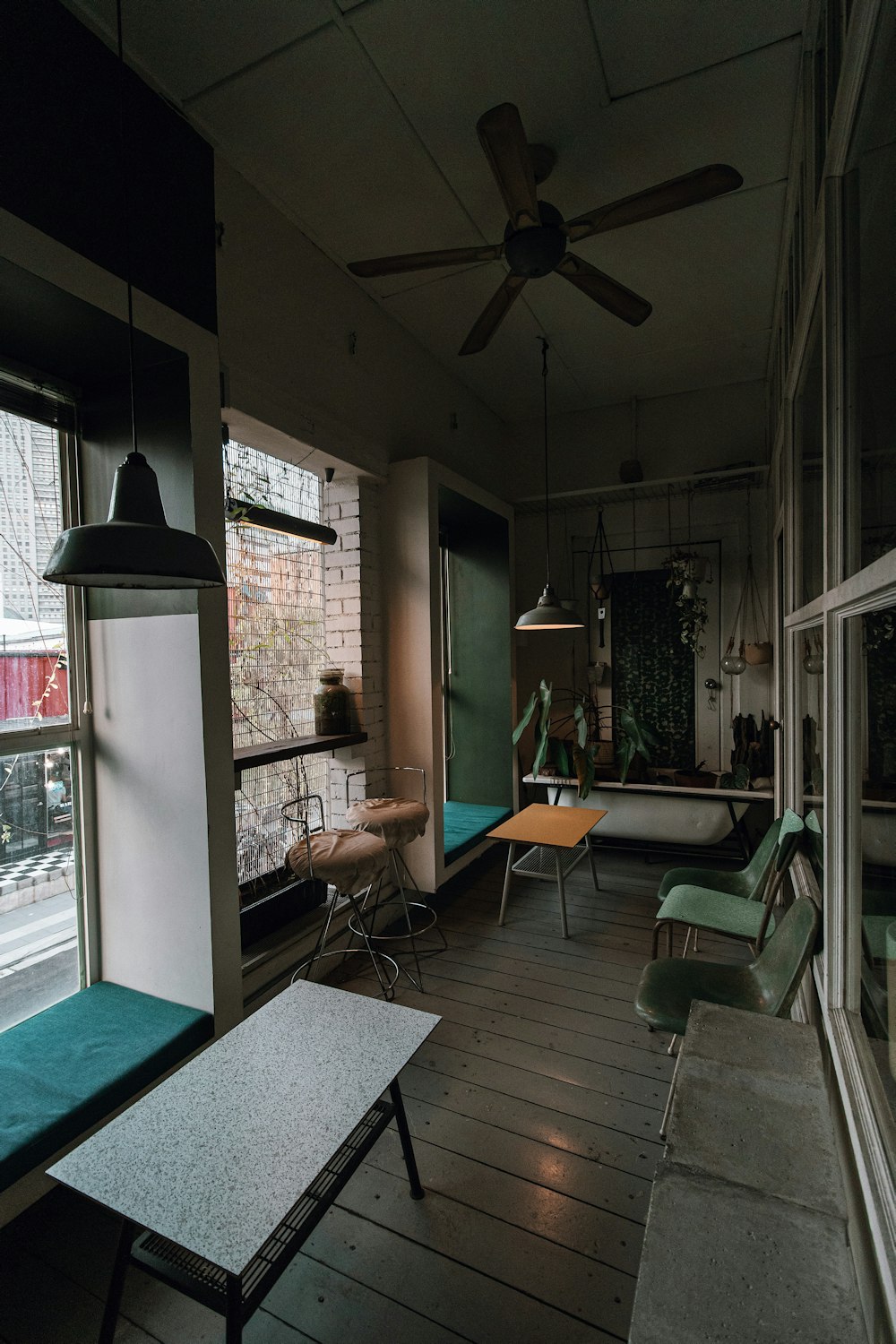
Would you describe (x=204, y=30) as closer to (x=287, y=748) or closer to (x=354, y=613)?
(x=354, y=613)

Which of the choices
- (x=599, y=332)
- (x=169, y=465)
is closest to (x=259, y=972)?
(x=169, y=465)

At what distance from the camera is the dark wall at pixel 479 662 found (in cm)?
462

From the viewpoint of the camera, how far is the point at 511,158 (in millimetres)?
1810

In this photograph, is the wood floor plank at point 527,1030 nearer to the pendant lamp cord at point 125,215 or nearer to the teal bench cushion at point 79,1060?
the teal bench cushion at point 79,1060

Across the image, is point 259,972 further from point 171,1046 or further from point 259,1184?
point 259,1184

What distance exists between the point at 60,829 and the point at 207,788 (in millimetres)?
596

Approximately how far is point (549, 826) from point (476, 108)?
10.8 ft

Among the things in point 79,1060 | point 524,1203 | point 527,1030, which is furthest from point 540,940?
point 79,1060

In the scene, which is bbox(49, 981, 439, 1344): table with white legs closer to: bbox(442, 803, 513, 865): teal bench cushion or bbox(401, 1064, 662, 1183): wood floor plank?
bbox(401, 1064, 662, 1183): wood floor plank

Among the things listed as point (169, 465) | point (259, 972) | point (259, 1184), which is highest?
point (169, 465)

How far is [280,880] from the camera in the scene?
9.40ft

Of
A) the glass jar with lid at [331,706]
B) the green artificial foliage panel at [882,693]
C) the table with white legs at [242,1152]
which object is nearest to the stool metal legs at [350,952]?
the glass jar with lid at [331,706]

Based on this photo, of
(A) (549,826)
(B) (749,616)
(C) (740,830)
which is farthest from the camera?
(B) (749,616)

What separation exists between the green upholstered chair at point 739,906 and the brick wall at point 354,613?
1649mm
